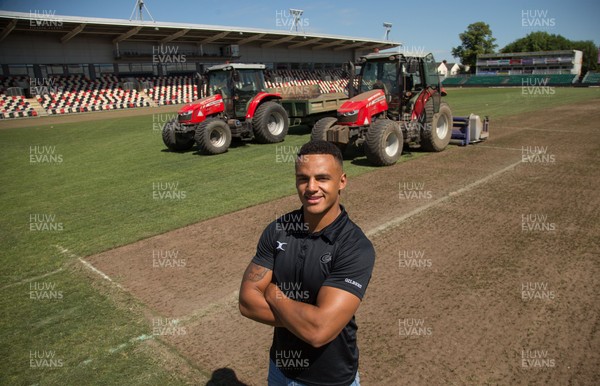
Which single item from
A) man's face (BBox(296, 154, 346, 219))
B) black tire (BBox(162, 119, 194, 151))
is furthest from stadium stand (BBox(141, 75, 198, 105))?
man's face (BBox(296, 154, 346, 219))

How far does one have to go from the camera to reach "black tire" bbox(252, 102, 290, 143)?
12.3 meters

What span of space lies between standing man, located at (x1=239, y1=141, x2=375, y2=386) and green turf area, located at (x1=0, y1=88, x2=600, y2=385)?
5.10 feet

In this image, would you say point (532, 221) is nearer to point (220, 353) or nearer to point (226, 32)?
point (220, 353)

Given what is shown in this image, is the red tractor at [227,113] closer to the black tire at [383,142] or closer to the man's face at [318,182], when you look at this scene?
the black tire at [383,142]

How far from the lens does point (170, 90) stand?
36.5 meters

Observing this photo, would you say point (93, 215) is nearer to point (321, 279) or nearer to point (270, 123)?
point (321, 279)

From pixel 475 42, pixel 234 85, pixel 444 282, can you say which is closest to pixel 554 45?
pixel 475 42

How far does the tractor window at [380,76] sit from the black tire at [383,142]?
1.56 meters

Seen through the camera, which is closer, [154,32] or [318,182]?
[318,182]

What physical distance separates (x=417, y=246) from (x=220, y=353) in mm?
2908

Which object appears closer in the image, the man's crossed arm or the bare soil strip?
the man's crossed arm

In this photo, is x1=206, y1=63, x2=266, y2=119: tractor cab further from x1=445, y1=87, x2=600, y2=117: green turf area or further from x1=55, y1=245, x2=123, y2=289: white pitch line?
x1=445, y1=87, x2=600, y2=117: green turf area

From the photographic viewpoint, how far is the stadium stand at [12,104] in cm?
2705

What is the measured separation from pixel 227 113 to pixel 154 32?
86.6ft
